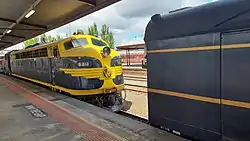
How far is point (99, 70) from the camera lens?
7.13m

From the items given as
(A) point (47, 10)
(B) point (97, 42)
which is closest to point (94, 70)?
(B) point (97, 42)

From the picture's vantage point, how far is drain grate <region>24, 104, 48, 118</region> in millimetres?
5523

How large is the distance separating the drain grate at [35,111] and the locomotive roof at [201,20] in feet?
11.7

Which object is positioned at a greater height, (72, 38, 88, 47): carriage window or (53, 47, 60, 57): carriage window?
(72, 38, 88, 47): carriage window

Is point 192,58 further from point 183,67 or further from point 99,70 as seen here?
point 99,70

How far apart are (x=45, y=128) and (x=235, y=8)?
4.02m

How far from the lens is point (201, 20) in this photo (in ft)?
9.40

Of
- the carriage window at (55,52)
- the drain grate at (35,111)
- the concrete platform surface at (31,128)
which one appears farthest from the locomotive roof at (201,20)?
the carriage window at (55,52)

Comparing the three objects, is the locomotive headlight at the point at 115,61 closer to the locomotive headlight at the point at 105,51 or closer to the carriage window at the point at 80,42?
Result: the locomotive headlight at the point at 105,51

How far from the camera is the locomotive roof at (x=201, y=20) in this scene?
8.14 feet

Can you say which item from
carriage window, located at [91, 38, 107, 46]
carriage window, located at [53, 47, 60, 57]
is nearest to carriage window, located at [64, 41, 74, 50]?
carriage window, located at [53, 47, 60, 57]

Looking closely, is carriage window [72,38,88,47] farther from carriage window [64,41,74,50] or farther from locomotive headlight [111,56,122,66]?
locomotive headlight [111,56,122,66]

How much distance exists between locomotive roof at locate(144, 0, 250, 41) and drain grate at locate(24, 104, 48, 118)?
3.55 meters

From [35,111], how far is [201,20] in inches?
199
